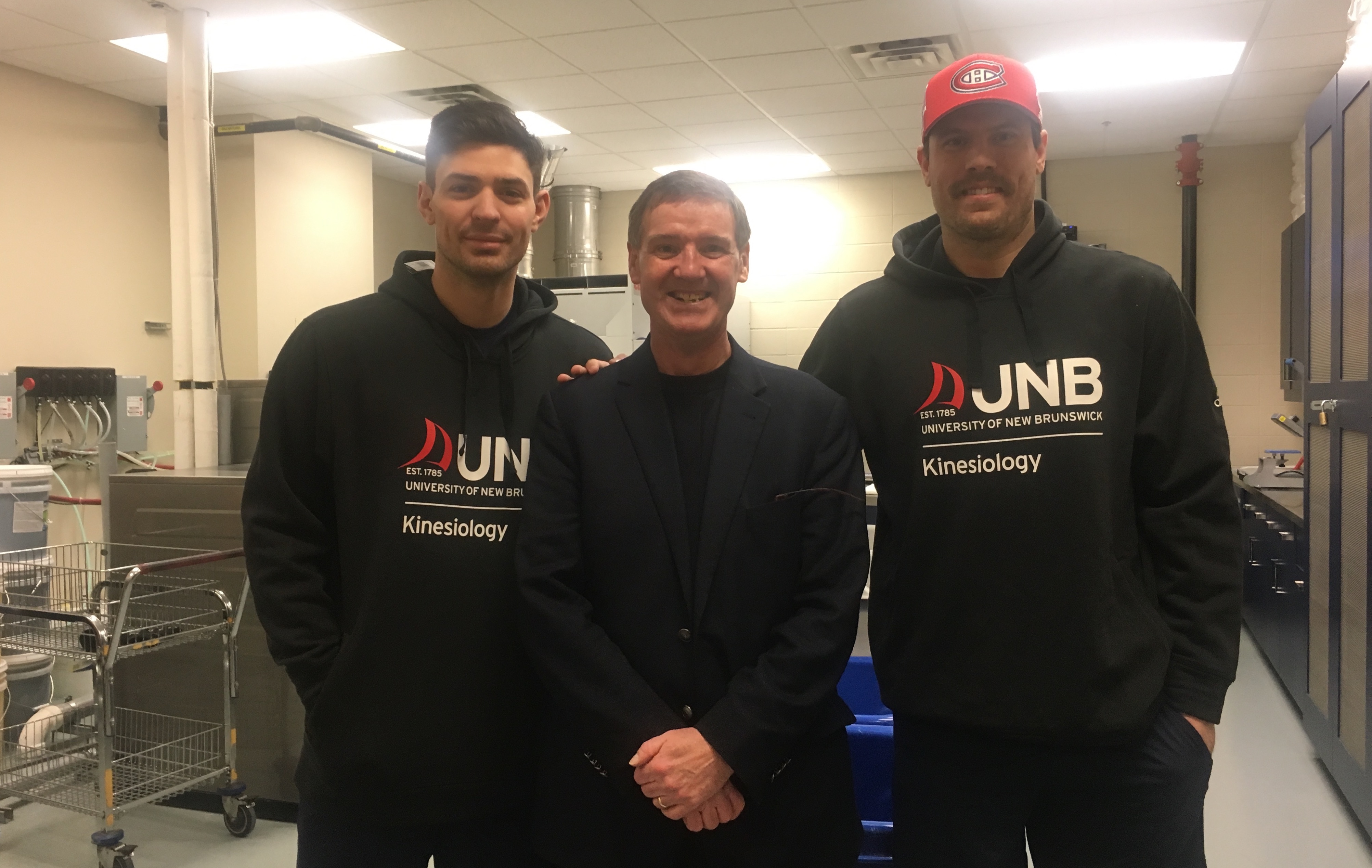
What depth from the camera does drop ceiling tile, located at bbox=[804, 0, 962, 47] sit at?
12.7 ft

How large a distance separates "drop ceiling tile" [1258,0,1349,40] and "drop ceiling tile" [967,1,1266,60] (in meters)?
0.06

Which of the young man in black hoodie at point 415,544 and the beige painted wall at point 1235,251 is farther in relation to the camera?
the beige painted wall at point 1235,251

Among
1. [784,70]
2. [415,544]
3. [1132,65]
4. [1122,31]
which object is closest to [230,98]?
[784,70]

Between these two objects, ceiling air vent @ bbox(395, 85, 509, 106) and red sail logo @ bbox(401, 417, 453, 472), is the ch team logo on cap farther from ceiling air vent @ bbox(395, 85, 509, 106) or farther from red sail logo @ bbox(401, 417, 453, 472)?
ceiling air vent @ bbox(395, 85, 509, 106)

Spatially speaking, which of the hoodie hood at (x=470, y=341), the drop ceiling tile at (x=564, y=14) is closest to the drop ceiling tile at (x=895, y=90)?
the drop ceiling tile at (x=564, y=14)

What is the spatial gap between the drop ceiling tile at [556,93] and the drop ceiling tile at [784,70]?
688 millimetres

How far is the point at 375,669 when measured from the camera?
1.41 meters

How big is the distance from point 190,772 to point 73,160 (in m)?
3.37

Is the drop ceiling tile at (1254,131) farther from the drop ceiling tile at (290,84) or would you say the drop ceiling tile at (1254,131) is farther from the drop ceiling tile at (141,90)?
the drop ceiling tile at (141,90)

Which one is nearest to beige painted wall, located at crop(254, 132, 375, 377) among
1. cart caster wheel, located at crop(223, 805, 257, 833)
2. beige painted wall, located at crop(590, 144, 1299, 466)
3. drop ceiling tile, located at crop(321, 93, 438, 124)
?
drop ceiling tile, located at crop(321, 93, 438, 124)

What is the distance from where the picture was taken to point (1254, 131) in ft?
19.5

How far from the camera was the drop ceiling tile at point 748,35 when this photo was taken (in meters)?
3.97

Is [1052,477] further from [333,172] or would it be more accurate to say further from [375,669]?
[333,172]

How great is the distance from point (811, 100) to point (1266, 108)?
106 inches
